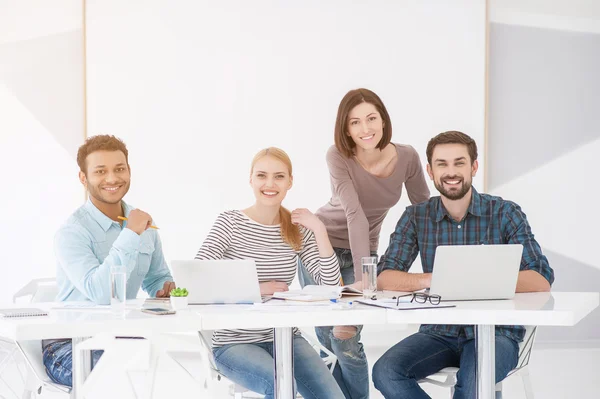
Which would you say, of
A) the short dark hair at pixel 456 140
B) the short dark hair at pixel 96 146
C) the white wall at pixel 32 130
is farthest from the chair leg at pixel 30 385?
the white wall at pixel 32 130

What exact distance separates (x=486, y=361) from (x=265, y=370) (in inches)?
26.6

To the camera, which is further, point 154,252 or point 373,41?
point 373,41

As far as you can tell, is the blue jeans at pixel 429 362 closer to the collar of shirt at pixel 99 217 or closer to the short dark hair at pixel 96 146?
the collar of shirt at pixel 99 217

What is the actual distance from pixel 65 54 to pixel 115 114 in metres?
0.54

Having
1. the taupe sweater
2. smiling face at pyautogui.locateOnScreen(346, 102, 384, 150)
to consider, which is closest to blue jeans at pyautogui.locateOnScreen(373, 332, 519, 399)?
the taupe sweater

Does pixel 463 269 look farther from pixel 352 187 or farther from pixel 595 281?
pixel 595 281

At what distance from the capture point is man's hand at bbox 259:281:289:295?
2.57m

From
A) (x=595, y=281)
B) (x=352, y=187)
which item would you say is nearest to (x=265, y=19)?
(x=352, y=187)

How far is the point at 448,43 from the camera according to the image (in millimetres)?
5109

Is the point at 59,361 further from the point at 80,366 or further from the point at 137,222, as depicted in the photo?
the point at 137,222

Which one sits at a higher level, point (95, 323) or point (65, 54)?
point (65, 54)

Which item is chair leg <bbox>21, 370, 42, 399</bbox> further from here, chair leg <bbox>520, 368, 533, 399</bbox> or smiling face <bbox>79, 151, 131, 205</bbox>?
chair leg <bbox>520, 368, 533, 399</bbox>

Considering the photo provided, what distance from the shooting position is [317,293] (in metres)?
2.46

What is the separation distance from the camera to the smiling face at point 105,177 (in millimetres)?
2666
